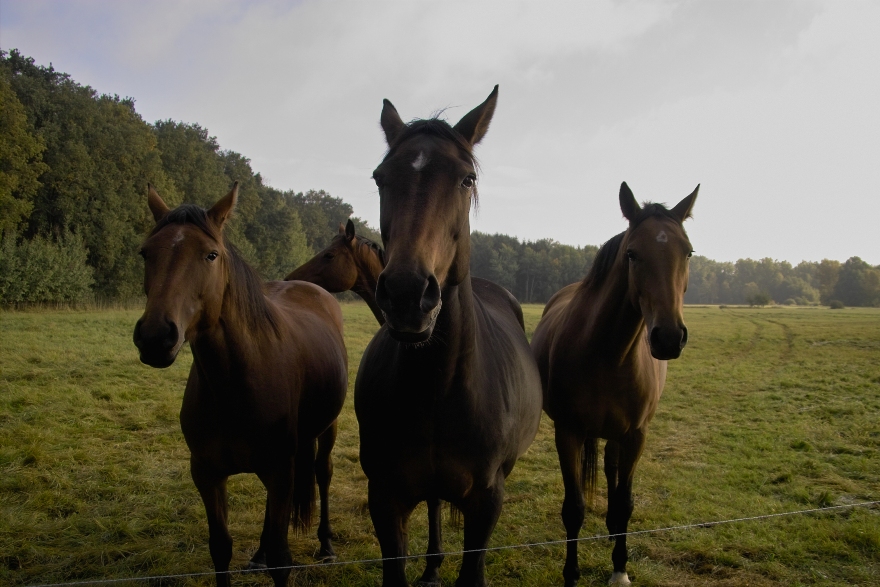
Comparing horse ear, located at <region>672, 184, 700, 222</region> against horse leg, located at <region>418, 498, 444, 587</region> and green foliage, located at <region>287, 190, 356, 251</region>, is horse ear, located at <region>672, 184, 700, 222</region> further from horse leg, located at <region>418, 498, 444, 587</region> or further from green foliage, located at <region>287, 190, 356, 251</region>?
green foliage, located at <region>287, 190, 356, 251</region>

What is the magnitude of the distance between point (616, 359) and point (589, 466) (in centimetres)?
131

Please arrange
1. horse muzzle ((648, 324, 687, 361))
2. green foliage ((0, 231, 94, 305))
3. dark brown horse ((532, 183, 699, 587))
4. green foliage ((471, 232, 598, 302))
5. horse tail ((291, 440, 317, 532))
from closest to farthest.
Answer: horse muzzle ((648, 324, 687, 361)), dark brown horse ((532, 183, 699, 587)), horse tail ((291, 440, 317, 532)), green foliage ((0, 231, 94, 305)), green foliage ((471, 232, 598, 302))

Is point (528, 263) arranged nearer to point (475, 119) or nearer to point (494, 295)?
point (494, 295)

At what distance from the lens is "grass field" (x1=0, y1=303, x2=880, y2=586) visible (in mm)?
3527

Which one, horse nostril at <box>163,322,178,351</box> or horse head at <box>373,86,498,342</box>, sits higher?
horse head at <box>373,86,498,342</box>

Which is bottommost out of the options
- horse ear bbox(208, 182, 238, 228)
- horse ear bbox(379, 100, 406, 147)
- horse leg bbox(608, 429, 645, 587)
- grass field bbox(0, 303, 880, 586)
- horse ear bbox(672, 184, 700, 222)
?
grass field bbox(0, 303, 880, 586)

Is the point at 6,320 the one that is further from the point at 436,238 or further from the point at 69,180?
the point at 436,238

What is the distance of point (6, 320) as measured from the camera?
49.0ft

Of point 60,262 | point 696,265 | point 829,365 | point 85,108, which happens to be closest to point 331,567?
point 829,365

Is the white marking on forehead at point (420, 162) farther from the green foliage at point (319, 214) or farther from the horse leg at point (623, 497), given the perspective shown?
the green foliage at point (319, 214)

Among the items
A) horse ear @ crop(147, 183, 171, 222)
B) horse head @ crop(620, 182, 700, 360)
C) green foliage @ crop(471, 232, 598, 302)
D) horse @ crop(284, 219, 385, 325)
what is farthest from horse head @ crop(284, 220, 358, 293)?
green foliage @ crop(471, 232, 598, 302)

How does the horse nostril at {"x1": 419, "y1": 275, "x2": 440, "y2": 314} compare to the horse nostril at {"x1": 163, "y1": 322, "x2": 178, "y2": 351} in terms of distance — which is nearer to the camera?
the horse nostril at {"x1": 419, "y1": 275, "x2": 440, "y2": 314}

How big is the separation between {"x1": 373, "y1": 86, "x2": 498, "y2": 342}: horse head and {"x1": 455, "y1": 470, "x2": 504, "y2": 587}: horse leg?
0.99 meters

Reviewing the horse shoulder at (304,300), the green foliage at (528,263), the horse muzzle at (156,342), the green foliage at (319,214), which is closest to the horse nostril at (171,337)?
the horse muzzle at (156,342)
